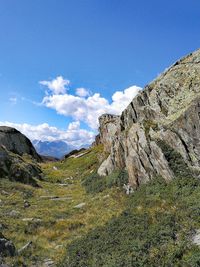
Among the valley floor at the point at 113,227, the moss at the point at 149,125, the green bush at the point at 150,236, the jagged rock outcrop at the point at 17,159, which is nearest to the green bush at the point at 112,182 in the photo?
the valley floor at the point at 113,227

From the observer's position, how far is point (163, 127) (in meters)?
31.8

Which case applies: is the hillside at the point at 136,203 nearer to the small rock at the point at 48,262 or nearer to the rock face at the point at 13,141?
the small rock at the point at 48,262

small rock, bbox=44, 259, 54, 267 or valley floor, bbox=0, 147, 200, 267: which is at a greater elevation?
valley floor, bbox=0, 147, 200, 267

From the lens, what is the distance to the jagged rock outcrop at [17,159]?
4544 centimetres

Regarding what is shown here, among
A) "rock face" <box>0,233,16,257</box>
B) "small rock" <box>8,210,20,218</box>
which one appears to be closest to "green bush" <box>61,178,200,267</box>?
"rock face" <box>0,233,16,257</box>

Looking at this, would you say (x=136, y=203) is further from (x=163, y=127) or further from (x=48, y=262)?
(x=48, y=262)

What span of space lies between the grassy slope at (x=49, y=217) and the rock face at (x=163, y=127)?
14.3 ft

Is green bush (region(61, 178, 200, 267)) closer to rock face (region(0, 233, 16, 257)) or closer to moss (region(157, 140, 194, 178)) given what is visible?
moss (region(157, 140, 194, 178))

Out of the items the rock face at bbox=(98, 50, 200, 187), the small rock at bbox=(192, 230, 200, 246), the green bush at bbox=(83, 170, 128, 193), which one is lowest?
the small rock at bbox=(192, 230, 200, 246)

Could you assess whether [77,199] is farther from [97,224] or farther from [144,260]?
[144,260]

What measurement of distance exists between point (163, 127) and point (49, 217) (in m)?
14.9

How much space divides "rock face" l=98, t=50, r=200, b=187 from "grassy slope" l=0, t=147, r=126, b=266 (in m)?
4.35

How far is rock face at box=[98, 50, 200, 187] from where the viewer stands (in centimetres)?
2844

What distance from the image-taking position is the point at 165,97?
37.3 metres
